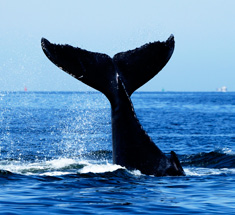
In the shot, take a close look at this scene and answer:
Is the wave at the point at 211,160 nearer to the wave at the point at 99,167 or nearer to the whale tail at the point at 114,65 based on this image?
the wave at the point at 99,167

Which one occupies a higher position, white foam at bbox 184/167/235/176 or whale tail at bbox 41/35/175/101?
whale tail at bbox 41/35/175/101

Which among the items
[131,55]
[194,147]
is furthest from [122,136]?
[194,147]

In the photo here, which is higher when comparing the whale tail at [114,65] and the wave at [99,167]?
the whale tail at [114,65]

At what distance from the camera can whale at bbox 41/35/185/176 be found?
1012 cm

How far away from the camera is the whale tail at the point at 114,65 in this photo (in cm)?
988

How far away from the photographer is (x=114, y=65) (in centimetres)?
1055

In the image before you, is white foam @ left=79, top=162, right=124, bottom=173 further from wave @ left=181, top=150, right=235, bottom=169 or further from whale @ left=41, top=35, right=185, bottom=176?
wave @ left=181, top=150, right=235, bottom=169

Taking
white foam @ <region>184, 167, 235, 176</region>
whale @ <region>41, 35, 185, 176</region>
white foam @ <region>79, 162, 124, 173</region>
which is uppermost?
Result: whale @ <region>41, 35, 185, 176</region>

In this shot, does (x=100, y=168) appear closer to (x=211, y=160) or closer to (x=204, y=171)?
(x=204, y=171)

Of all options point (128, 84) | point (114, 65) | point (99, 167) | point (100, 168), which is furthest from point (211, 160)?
point (114, 65)

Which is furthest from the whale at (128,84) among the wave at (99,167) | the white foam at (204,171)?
the white foam at (204,171)

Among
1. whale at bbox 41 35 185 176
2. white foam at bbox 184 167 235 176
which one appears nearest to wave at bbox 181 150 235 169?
white foam at bbox 184 167 235 176

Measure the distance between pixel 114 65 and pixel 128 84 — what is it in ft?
1.39

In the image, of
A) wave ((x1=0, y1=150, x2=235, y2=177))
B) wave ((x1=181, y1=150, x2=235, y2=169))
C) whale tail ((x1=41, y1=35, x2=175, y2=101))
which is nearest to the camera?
whale tail ((x1=41, y1=35, x2=175, y2=101))
